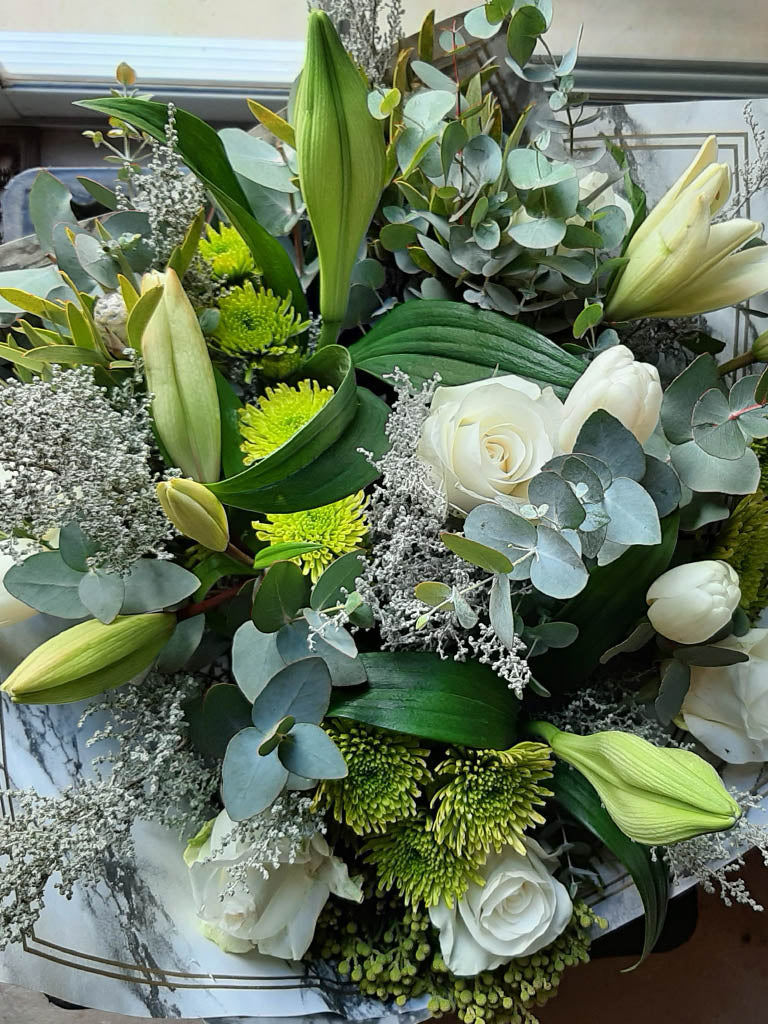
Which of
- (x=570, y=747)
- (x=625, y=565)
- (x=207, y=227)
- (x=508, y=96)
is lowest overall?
(x=570, y=747)

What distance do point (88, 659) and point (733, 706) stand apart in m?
0.43

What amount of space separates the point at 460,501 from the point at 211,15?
0.96m

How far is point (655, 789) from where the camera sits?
459 mm

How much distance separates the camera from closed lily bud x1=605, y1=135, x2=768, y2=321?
544 mm

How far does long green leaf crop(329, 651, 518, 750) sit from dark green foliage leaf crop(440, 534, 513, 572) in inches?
4.1

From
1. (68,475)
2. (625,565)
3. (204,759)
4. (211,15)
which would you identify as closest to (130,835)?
(204,759)

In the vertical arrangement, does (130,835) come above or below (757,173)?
below

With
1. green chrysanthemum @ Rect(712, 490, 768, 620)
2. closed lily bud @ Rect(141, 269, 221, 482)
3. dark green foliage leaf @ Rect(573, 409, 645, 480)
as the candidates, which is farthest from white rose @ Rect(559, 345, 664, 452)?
closed lily bud @ Rect(141, 269, 221, 482)

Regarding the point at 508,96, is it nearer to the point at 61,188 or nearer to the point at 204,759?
the point at 61,188

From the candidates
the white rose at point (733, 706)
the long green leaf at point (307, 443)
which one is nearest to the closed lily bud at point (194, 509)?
the long green leaf at point (307, 443)

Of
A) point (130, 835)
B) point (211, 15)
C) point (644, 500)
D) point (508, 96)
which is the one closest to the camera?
point (644, 500)

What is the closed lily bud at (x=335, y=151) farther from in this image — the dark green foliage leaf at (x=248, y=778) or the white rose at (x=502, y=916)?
the white rose at (x=502, y=916)

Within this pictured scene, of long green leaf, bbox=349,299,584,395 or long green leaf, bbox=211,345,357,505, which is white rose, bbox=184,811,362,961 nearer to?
long green leaf, bbox=211,345,357,505

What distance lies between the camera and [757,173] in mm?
664
